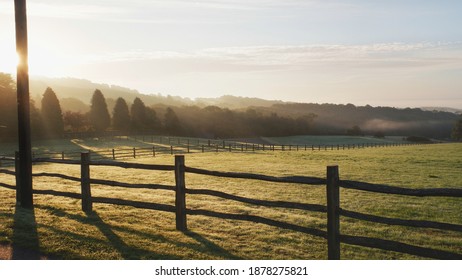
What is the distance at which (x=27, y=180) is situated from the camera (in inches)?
513

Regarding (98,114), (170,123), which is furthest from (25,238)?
(170,123)

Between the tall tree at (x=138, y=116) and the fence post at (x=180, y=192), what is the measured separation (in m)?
87.5

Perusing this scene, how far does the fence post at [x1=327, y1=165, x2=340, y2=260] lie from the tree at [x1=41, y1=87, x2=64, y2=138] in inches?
2944

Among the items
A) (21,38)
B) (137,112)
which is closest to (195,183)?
(21,38)

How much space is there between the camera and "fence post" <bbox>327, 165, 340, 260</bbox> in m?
7.79

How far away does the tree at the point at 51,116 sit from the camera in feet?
249

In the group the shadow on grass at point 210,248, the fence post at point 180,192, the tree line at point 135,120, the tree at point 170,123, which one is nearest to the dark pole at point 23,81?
the fence post at point 180,192

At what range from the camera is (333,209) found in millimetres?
7840

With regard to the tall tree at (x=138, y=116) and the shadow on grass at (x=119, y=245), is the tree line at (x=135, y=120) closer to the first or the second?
the tall tree at (x=138, y=116)

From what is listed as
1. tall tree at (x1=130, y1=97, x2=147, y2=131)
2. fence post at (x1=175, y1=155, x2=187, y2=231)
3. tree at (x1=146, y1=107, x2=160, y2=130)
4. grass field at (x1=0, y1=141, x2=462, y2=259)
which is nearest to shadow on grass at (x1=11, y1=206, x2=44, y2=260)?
grass field at (x1=0, y1=141, x2=462, y2=259)

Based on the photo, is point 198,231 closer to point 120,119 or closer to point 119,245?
point 119,245

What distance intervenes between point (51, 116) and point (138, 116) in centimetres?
2362
